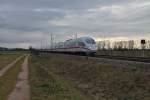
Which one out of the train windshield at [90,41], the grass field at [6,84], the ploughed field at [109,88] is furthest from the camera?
the train windshield at [90,41]

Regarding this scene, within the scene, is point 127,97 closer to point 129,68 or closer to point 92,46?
point 129,68

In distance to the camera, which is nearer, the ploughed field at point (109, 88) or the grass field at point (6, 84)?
the ploughed field at point (109, 88)

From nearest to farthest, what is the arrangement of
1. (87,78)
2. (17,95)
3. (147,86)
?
(147,86) < (17,95) < (87,78)

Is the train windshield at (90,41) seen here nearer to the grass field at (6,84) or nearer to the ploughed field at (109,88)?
the grass field at (6,84)

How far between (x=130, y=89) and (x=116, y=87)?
190 cm

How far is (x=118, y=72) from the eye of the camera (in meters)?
24.8

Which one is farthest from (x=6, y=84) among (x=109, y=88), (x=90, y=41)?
(x=90, y=41)

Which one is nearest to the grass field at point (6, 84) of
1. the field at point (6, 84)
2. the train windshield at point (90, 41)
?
the field at point (6, 84)

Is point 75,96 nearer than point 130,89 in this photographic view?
No

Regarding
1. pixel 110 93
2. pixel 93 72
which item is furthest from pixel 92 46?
pixel 110 93

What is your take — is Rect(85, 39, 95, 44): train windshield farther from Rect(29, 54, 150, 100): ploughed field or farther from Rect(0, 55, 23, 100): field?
Rect(29, 54, 150, 100): ploughed field

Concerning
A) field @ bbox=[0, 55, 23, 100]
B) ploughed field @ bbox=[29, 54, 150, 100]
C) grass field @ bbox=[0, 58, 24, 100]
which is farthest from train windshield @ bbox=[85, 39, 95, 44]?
ploughed field @ bbox=[29, 54, 150, 100]

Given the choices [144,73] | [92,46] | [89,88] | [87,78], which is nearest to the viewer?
[144,73]

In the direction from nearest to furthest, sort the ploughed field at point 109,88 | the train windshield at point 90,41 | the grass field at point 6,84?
1. the ploughed field at point 109,88
2. the grass field at point 6,84
3. the train windshield at point 90,41
